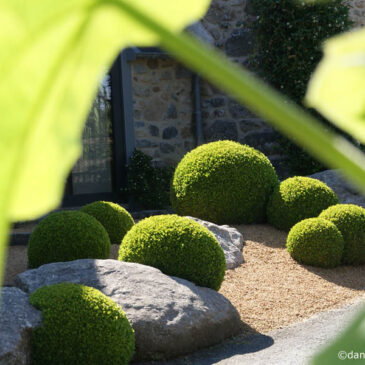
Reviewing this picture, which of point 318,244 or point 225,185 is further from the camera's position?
point 225,185

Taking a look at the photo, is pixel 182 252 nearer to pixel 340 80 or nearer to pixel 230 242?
pixel 230 242

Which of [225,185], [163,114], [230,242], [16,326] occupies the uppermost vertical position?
[163,114]

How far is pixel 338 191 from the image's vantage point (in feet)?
25.6

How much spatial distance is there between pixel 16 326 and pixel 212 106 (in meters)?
6.98

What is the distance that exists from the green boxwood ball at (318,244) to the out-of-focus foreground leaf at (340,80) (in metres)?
5.70

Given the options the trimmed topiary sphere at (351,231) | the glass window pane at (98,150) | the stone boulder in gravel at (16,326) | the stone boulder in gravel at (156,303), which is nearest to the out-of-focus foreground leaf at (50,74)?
the stone boulder in gravel at (16,326)

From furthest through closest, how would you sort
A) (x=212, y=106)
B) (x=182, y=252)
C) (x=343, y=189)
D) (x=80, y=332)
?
1. (x=212, y=106)
2. (x=343, y=189)
3. (x=182, y=252)
4. (x=80, y=332)

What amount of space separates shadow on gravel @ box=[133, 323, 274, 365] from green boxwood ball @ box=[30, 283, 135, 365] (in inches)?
20.0

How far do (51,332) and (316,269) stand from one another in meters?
3.24

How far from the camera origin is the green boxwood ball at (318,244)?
18.8ft

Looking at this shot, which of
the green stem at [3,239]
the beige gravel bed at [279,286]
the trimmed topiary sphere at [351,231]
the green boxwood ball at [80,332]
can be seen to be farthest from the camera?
the trimmed topiary sphere at [351,231]

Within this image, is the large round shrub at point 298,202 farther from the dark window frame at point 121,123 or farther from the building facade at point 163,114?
the dark window frame at point 121,123

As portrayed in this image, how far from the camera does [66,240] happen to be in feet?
16.8

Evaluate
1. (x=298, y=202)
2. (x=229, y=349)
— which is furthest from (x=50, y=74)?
(x=298, y=202)
